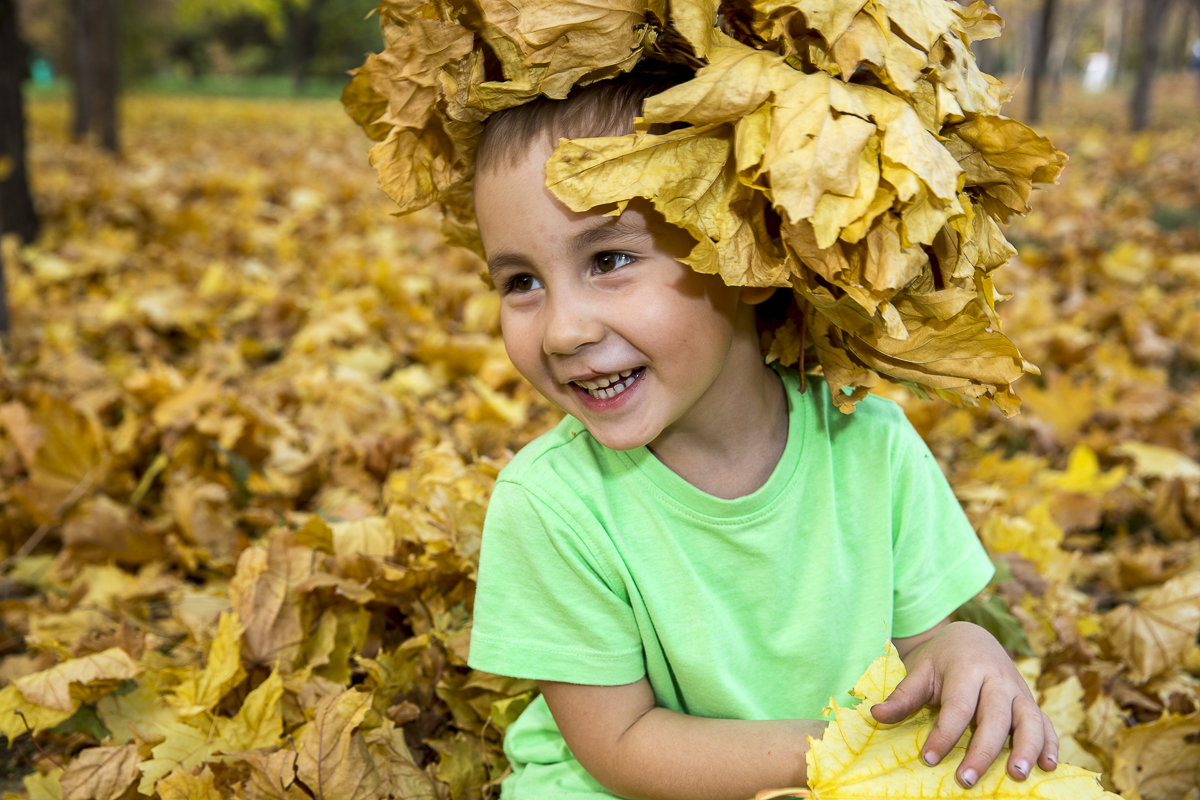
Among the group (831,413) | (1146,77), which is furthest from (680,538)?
(1146,77)

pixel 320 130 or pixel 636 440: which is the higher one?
pixel 636 440

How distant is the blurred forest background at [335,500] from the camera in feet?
5.66

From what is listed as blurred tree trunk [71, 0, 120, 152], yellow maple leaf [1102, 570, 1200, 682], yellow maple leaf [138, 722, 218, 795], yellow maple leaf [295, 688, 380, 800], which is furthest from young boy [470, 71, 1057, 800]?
blurred tree trunk [71, 0, 120, 152]

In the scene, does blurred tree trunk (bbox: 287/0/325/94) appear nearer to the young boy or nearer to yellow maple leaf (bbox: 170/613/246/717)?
yellow maple leaf (bbox: 170/613/246/717)

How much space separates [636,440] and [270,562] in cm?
94

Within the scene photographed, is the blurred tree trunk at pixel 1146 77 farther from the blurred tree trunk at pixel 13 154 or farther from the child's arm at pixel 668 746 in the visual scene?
the child's arm at pixel 668 746

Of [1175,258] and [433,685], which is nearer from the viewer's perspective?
[433,685]

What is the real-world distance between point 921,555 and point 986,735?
0.39 meters

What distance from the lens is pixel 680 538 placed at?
1407 mm

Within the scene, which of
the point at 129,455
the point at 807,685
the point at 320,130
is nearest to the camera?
the point at 807,685

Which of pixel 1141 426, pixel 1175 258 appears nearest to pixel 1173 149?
pixel 1175 258

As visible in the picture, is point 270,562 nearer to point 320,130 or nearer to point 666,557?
point 666,557

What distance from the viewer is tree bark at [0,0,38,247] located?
5391 mm

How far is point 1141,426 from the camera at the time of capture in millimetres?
3146
